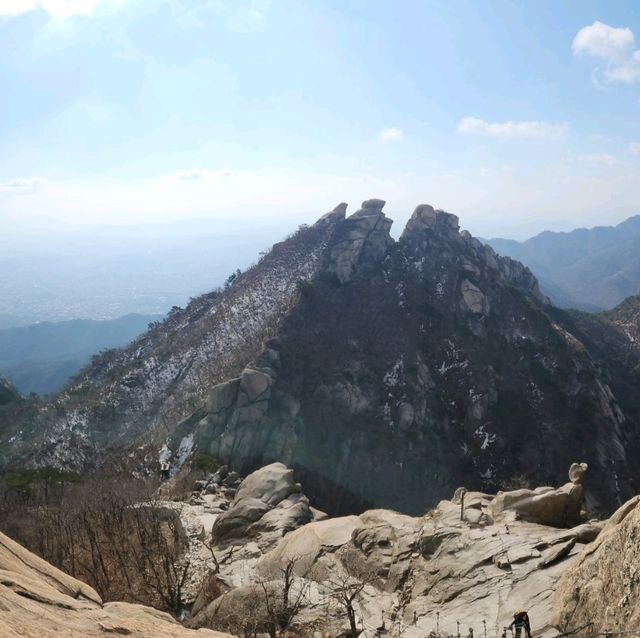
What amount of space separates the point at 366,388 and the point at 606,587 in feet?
163

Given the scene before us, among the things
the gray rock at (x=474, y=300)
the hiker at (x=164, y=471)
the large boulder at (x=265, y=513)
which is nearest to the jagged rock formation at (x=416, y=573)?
the large boulder at (x=265, y=513)

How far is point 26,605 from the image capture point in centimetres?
810

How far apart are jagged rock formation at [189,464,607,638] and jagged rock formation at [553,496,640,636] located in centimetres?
68

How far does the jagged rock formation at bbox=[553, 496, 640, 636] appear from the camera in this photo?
10.2 meters

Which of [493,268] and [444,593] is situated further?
[493,268]

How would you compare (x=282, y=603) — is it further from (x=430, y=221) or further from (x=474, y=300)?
(x=430, y=221)

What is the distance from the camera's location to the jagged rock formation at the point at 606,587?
404 inches

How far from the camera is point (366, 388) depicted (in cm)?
6056

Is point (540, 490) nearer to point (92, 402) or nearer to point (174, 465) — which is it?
point (174, 465)

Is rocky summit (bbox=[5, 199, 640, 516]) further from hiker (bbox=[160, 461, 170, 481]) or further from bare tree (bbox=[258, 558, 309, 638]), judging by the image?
bare tree (bbox=[258, 558, 309, 638])

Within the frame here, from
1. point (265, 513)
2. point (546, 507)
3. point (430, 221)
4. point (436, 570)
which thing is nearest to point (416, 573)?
point (436, 570)

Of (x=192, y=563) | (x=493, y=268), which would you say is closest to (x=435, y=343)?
(x=493, y=268)

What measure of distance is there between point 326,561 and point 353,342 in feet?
149

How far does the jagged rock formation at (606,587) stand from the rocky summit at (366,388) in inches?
1452
